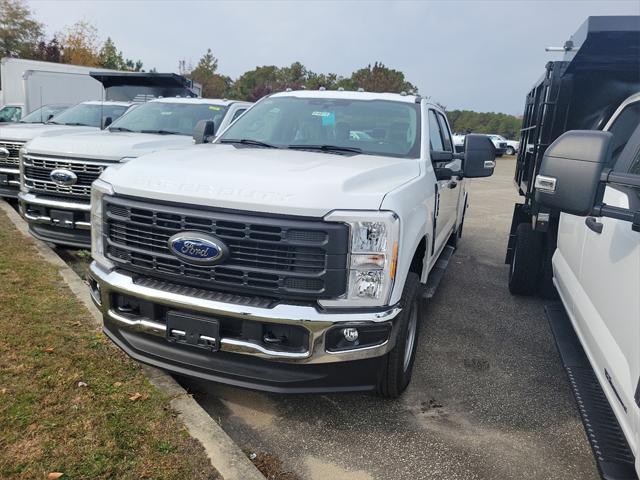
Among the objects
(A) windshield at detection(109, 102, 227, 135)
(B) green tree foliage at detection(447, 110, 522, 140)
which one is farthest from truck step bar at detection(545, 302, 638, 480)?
(B) green tree foliage at detection(447, 110, 522, 140)

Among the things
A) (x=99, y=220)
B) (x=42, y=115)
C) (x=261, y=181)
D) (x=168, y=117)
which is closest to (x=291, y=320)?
(x=261, y=181)

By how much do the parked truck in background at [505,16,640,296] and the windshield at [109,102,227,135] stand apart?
4322 millimetres

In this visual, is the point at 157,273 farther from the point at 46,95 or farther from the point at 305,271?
the point at 46,95

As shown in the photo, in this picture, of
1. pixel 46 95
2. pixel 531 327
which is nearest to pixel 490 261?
pixel 531 327

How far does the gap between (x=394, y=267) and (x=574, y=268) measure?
171cm

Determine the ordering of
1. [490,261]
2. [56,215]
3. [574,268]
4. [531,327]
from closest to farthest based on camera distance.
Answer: [574,268] → [531,327] → [56,215] → [490,261]

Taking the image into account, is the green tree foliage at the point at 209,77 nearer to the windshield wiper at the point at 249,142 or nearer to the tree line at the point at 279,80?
the tree line at the point at 279,80

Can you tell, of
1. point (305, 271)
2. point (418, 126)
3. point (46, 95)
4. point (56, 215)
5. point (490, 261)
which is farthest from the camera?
point (46, 95)

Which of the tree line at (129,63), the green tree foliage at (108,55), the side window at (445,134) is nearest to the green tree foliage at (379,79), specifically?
the tree line at (129,63)

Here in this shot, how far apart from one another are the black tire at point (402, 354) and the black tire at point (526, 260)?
248 cm

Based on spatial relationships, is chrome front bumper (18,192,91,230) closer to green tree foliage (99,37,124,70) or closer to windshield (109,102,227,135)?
windshield (109,102,227,135)

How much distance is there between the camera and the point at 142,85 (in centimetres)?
1245

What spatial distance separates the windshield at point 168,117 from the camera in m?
7.35

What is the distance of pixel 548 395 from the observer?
377cm
